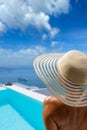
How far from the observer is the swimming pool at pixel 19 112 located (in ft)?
13.9

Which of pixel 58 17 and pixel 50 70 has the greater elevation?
pixel 58 17

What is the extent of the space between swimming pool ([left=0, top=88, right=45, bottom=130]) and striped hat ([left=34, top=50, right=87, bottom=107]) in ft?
10.0

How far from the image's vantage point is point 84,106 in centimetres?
114

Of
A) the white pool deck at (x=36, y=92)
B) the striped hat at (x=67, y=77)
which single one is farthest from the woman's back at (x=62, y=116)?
the white pool deck at (x=36, y=92)

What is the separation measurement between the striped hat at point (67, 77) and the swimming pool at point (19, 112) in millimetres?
3054

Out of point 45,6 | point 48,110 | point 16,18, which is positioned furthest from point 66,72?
point 16,18

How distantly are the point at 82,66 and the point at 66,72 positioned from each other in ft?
0.25

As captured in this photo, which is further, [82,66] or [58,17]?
[58,17]

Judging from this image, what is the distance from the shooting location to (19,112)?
5.03 metres

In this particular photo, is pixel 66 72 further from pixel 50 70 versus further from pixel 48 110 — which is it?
pixel 48 110

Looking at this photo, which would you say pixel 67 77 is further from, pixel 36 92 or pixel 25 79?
pixel 25 79

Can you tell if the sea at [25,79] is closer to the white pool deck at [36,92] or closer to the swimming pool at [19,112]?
the white pool deck at [36,92]

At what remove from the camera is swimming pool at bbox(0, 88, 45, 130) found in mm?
4241

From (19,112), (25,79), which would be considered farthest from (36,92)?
(25,79)
